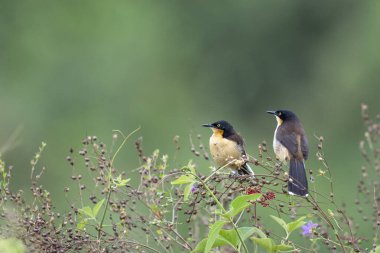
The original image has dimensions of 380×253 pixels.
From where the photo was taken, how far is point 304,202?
5.12m

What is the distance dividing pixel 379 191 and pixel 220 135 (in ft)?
6.54

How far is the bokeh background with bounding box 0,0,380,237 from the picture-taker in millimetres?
24906

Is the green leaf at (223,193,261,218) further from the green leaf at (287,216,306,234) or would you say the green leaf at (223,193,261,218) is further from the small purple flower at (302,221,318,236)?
the small purple flower at (302,221,318,236)

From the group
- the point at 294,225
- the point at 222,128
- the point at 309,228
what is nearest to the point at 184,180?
the point at 294,225

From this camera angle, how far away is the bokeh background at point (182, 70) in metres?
24.9

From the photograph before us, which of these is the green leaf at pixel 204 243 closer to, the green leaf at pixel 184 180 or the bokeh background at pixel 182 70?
the green leaf at pixel 184 180

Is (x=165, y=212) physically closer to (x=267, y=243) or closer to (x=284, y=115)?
(x=267, y=243)

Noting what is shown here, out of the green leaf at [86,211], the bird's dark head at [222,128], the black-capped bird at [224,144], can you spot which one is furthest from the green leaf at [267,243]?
the bird's dark head at [222,128]

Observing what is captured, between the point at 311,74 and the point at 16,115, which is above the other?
the point at 311,74

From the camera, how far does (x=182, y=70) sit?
3019 centimetres

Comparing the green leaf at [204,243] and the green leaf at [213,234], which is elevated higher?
the green leaf at [213,234]

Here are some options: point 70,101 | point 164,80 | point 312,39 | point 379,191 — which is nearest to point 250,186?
point 379,191

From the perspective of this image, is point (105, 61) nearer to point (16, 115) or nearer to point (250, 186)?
point (16, 115)

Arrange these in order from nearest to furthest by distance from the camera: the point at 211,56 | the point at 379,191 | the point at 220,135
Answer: the point at 379,191, the point at 220,135, the point at 211,56
